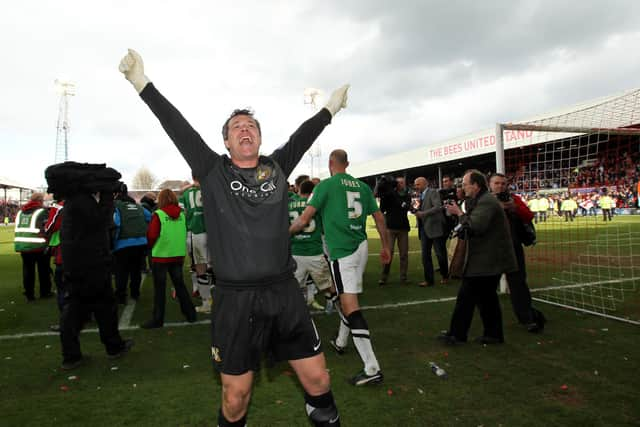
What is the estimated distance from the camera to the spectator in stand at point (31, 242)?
7.41 metres

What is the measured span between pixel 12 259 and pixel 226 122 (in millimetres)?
15169

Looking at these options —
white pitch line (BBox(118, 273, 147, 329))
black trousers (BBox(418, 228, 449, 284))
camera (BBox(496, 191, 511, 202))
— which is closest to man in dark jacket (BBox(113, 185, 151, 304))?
white pitch line (BBox(118, 273, 147, 329))

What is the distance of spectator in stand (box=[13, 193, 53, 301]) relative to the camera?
7.41 metres

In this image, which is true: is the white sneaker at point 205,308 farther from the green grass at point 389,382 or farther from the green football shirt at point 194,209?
the green football shirt at point 194,209

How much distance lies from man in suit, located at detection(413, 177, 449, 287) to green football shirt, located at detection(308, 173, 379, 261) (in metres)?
4.09

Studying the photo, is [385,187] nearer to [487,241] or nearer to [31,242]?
[487,241]

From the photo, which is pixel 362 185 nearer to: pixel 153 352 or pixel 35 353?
pixel 153 352

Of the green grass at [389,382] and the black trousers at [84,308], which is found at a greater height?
the black trousers at [84,308]

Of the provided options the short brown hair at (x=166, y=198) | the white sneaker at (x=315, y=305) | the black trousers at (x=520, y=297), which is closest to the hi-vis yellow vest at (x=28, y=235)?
the short brown hair at (x=166, y=198)

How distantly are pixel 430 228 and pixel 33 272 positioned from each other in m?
7.47

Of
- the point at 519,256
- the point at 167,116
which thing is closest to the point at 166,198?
the point at 167,116

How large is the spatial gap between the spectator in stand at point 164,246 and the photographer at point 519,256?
4.38 metres

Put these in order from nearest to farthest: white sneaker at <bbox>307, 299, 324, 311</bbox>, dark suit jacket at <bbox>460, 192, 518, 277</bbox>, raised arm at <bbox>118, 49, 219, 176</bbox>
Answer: raised arm at <bbox>118, 49, 219, 176</bbox> < dark suit jacket at <bbox>460, 192, 518, 277</bbox> < white sneaker at <bbox>307, 299, 324, 311</bbox>

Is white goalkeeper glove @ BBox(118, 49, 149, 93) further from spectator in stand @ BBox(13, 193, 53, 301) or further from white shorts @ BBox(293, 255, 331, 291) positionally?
spectator in stand @ BBox(13, 193, 53, 301)
